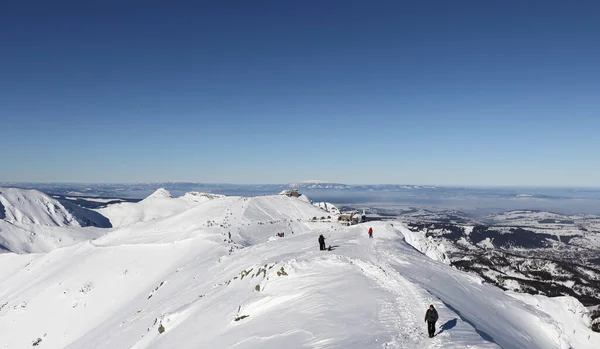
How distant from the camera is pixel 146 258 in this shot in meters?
47.6

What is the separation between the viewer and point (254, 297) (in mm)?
21141

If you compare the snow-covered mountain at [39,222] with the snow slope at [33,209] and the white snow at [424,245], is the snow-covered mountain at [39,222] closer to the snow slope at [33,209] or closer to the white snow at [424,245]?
the snow slope at [33,209]

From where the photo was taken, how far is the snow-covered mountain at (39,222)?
309 ft

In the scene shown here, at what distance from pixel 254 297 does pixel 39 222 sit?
157948 millimetres

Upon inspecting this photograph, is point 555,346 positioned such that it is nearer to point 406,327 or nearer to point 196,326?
point 406,327

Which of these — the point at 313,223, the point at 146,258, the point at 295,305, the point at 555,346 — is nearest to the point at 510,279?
the point at 313,223

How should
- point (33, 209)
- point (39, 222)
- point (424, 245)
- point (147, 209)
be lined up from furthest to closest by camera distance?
1. point (147, 209)
2. point (33, 209)
3. point (39, 222)
4. point (424, 245)

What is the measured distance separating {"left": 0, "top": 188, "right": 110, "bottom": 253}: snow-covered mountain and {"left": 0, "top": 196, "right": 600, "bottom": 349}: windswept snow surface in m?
35.5

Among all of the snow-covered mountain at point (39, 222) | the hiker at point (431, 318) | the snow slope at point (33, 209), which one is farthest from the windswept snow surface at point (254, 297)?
the snow slope at point (33, 209)

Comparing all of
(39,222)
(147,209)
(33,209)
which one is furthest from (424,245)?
(33,209)

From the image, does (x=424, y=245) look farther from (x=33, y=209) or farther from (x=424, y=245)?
(x=33, y=209)

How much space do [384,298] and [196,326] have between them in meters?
10.2

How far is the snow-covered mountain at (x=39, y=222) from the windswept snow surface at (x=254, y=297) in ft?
117

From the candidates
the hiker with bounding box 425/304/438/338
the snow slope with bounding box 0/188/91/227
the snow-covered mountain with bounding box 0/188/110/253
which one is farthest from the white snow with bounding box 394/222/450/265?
the snow slope with bounding box 0/188/91/227
